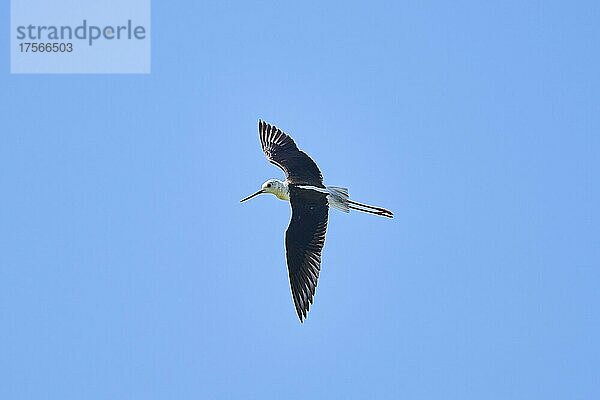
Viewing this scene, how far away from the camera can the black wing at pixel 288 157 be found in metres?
31.4

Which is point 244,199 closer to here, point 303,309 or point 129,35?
point 303,309

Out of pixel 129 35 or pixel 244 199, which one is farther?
pixel 129 35

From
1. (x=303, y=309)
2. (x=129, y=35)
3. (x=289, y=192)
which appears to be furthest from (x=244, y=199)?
(x=129, y=35)

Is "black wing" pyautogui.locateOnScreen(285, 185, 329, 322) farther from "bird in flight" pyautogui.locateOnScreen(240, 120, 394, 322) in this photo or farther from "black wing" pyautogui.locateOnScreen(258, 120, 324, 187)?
"black wing" pyautogui.locateOnScreen(258, 120, 324, 187)

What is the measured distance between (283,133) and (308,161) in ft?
5.79

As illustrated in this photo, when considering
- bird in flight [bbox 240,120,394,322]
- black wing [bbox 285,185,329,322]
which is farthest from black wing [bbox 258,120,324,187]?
black wing [bbox 285,185,329,322]

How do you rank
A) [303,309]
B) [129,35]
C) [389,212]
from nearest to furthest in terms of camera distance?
[303,309], [389,212], [129,35]

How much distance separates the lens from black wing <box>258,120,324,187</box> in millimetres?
31358

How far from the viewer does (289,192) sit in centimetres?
3070

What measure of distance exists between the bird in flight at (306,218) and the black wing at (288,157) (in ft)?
0.07

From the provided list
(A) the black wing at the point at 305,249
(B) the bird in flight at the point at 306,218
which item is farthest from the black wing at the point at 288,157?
(A) the black wing at the point at 305,249

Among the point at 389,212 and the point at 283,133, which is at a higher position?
the point at 283,133

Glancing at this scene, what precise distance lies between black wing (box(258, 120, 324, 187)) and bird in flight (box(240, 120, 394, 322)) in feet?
0.07

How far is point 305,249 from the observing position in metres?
29.4
